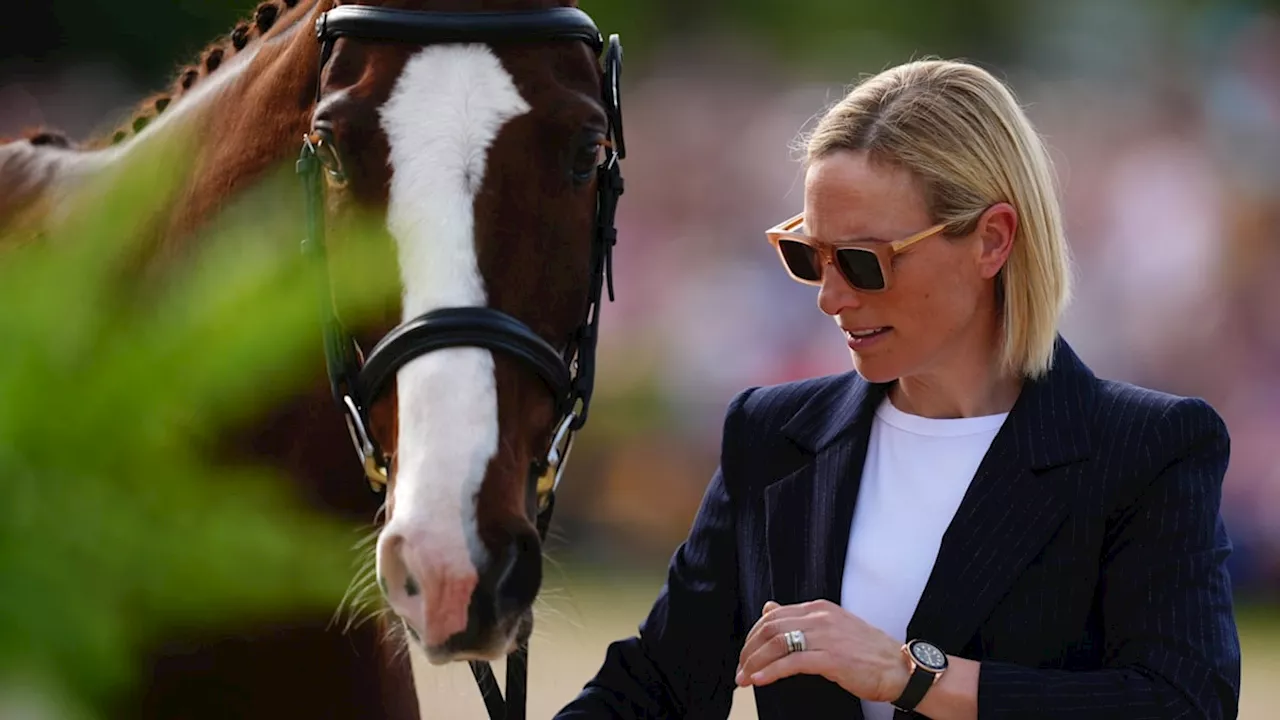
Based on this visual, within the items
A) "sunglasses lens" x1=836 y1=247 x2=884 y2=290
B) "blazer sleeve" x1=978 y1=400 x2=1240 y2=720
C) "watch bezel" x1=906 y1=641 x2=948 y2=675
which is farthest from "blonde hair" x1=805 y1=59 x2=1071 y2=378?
"watch bezel" x1=906 y1=641 x2=948 y2=675

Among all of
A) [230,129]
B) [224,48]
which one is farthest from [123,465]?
[224,48]

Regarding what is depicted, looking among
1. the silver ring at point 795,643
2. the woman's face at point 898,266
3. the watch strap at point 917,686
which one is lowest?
the watch strap at point 917,686

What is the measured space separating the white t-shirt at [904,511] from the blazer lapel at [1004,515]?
0.19 ft

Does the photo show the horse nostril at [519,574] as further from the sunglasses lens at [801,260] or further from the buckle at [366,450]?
the sunglasses lens at [801,260]

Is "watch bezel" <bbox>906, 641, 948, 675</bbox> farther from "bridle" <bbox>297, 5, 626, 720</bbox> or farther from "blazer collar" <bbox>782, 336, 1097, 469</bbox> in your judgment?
"bridle" <bbox>297, 5, 626, 720</bbox>

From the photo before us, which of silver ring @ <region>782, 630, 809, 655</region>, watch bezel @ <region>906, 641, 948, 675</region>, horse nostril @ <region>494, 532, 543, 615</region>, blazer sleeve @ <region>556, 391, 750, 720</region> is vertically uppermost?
horse nostril @ <region>494, 532, 543, 615</region>

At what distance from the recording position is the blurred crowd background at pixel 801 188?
7.89 meters

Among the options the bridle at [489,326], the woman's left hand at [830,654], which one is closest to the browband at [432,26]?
the bridle at [489,326]

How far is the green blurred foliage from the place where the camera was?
48cm

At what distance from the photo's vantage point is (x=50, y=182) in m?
2.65

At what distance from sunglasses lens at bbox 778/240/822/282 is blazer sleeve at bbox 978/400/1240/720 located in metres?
0.51

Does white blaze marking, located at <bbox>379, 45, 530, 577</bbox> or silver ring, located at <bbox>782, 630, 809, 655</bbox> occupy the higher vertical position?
white blaze marking, located at <bbox>379, 45, 530, 577</bbox>

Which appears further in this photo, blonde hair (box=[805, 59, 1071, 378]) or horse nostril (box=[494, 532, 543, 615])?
blonde hair (box=[805, 59, 1071, 378])

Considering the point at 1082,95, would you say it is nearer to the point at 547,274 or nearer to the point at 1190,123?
the point at 1190,123
